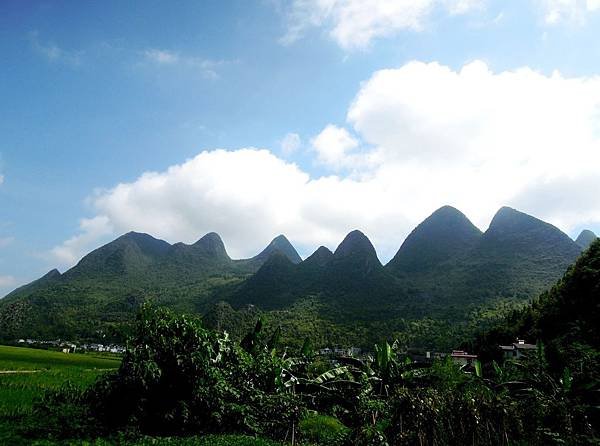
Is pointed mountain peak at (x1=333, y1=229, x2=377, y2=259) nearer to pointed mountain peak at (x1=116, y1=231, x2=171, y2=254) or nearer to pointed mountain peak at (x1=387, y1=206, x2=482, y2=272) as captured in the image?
Result: pointed mountain peak at (x1=387, y1=206, x2=482, y2=272)

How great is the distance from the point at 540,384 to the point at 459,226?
319 feet

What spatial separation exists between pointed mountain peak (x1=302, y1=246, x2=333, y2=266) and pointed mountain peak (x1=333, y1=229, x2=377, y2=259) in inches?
282

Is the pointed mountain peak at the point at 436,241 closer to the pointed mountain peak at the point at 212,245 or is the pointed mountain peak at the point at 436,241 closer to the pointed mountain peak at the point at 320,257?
the pointed mountain peak at the point at 320,257

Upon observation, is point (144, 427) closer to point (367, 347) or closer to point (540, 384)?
point (540, 384)

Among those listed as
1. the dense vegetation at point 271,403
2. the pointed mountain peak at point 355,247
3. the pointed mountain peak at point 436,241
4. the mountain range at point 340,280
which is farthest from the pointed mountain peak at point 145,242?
the dense vegetation at point 271,403

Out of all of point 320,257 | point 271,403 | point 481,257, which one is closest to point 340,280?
point 320,257

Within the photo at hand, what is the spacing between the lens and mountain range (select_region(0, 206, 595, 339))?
229 ft

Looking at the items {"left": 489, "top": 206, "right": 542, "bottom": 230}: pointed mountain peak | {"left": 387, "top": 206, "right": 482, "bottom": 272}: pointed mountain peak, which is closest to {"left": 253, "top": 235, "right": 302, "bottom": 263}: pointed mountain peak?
{"left": 387, "top": 206, "right": 482, "bottom": 272}: pointed mountain peak

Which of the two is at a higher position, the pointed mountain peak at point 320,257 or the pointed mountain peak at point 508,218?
the pointed mountain peak at point 508,218

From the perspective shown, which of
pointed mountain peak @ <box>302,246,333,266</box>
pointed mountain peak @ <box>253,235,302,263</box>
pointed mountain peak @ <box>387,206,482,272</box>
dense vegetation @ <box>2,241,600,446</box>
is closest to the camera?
dense vegetation @ <box>2,241,600,446</box>

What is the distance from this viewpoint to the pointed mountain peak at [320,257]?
108688 millimetres

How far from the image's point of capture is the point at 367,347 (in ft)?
173

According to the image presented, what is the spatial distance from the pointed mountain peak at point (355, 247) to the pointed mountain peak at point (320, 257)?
7.16 metres

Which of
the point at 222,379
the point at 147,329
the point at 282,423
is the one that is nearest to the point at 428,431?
the point at 282,423
